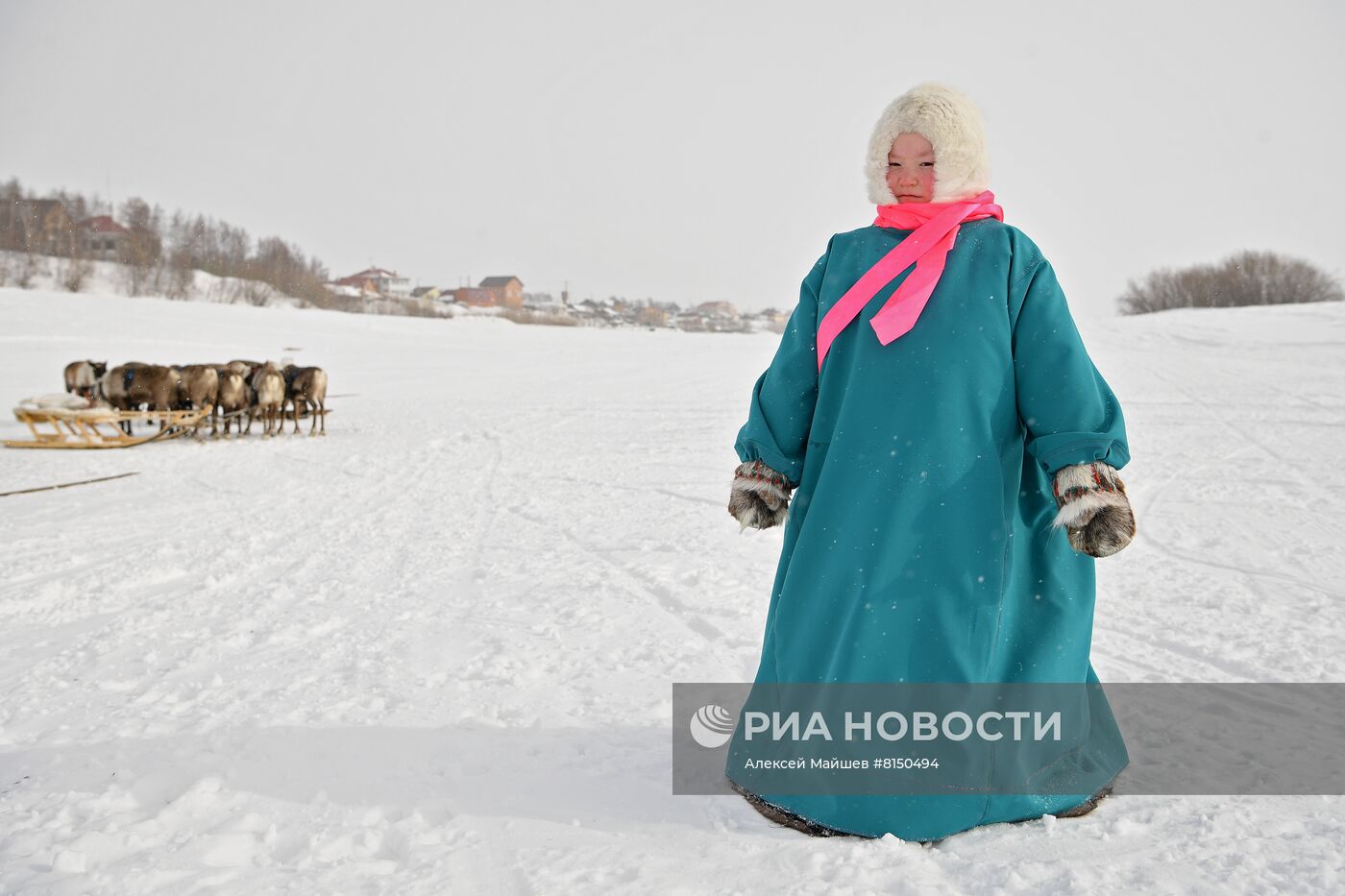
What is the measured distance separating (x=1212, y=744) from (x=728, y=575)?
111 inches

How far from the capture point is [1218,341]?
24.8m

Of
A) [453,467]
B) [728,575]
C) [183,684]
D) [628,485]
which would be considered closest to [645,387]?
[453,467]

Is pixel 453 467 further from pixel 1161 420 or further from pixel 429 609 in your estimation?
pixel 1161 420

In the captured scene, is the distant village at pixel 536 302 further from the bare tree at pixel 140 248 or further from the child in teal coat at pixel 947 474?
the child in teal coat at pixel 947 474

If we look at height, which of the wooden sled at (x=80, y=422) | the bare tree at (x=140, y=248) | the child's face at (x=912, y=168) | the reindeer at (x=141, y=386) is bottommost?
the wooden sled at (x=80, y=422)

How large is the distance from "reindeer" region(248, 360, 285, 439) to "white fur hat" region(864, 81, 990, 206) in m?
13.1

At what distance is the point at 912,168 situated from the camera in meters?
2.32

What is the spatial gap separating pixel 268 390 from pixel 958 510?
13.6 metres

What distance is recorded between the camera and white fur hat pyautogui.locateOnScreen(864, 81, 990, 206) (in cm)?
225

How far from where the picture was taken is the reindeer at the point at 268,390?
1357 centimetres

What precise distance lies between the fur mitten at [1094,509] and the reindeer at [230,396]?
1387cm

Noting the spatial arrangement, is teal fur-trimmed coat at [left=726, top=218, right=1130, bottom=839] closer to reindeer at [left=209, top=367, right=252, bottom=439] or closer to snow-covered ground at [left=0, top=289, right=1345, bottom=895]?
snow-covered ground at [left=0, top=289, right=1345, bottom=895]

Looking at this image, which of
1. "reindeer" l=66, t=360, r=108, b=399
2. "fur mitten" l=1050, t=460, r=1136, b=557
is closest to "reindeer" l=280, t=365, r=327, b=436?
"reindeer" l=66, t=360, r=108, b=399

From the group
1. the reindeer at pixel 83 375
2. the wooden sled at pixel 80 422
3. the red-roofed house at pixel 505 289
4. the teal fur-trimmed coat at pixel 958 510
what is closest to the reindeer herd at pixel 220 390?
the reindeer at pixel 83 375
